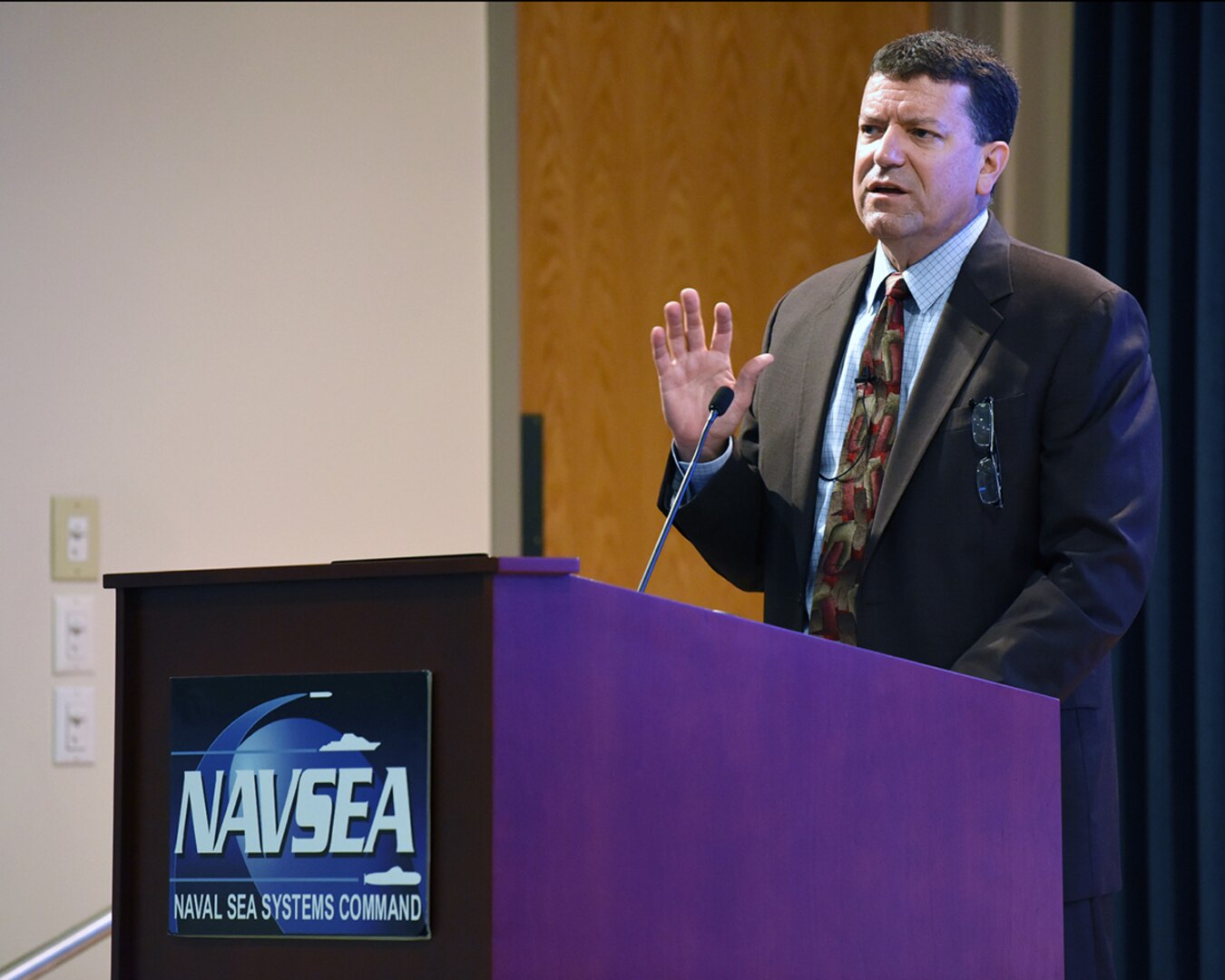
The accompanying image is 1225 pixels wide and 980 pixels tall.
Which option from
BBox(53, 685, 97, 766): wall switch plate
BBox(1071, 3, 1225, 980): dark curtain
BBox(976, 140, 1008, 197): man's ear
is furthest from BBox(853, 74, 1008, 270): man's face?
BBox(53, 685, 97, 766): wall switch plate

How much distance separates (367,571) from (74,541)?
2173mm

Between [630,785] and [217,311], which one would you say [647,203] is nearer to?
[217,311]

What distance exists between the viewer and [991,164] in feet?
6.88

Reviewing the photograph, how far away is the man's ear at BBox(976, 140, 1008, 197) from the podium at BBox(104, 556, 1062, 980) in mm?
948

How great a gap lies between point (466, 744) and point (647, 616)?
18cm

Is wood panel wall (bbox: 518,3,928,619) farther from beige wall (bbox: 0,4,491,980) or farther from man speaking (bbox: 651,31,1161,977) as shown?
man speaking (bbox: 651,31,1161,977)

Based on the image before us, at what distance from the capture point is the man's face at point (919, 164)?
6.69ft

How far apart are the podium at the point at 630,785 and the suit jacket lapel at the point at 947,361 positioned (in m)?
0.55

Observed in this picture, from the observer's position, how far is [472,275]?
352 cm

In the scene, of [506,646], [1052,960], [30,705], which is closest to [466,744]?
[506,646]

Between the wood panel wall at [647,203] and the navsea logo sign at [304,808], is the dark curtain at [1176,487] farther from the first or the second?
the navsea logo sign at [304,808]

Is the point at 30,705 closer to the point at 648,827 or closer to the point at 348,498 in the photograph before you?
the point at 348,498

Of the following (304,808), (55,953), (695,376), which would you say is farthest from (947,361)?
(55,953)

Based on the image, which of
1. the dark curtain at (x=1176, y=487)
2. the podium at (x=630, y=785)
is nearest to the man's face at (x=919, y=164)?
the podium at (x=630, y=785)
